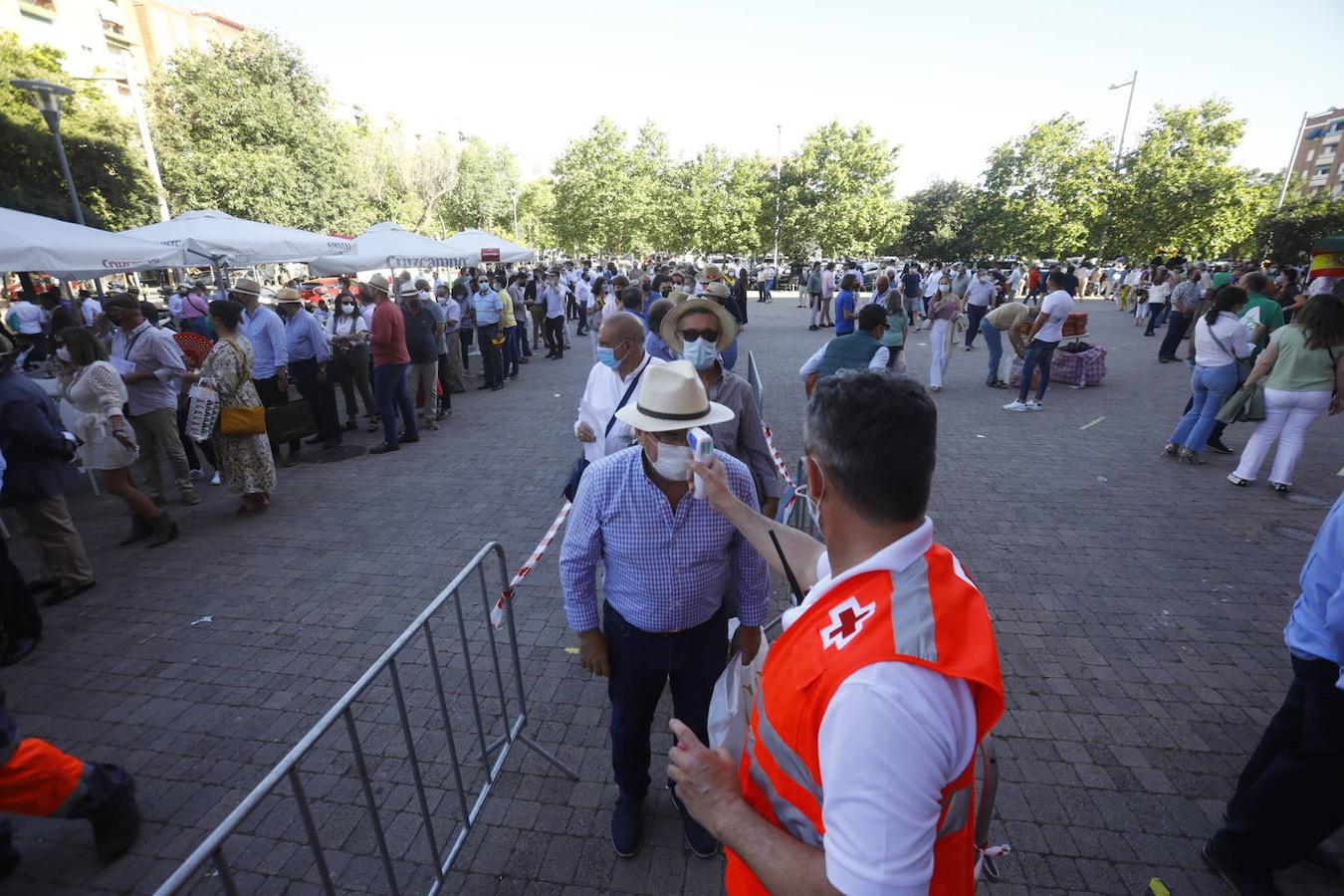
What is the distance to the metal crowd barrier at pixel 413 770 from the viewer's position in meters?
2.57

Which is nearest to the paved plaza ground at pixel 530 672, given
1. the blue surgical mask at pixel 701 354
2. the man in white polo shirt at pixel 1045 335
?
the blue surgical mask at pixel 701 354

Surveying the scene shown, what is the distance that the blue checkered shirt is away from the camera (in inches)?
94.8

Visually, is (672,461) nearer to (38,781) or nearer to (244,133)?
(38,781)

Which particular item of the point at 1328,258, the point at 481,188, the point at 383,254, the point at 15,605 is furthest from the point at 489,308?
the point at 481,188

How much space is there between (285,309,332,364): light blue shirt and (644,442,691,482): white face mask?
307 inches

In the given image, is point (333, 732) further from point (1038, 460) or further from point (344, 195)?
point (344, 195)

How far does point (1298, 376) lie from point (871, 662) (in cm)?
780

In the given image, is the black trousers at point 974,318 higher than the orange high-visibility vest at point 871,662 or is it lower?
lower

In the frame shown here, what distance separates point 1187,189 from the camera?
26000 millimetres

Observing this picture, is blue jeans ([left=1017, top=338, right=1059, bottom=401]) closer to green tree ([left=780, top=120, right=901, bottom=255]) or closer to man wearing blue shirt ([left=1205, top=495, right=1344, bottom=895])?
man wearing blue shirt ([left=1205, top=495, right=1344, bottom=895])

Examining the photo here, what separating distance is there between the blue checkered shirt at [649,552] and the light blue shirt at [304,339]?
24.6 feet

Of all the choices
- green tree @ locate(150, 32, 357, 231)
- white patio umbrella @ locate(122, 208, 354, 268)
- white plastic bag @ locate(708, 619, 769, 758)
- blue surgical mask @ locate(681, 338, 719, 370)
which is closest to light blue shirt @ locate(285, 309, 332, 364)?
white patio umbrella @ locate(122, 208, 354, 268)

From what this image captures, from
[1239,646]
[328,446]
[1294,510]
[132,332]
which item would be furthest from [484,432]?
[1294,510]

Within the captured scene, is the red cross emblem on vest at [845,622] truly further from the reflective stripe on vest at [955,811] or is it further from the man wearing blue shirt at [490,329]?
the man wearing blue shirt at [490,329]
